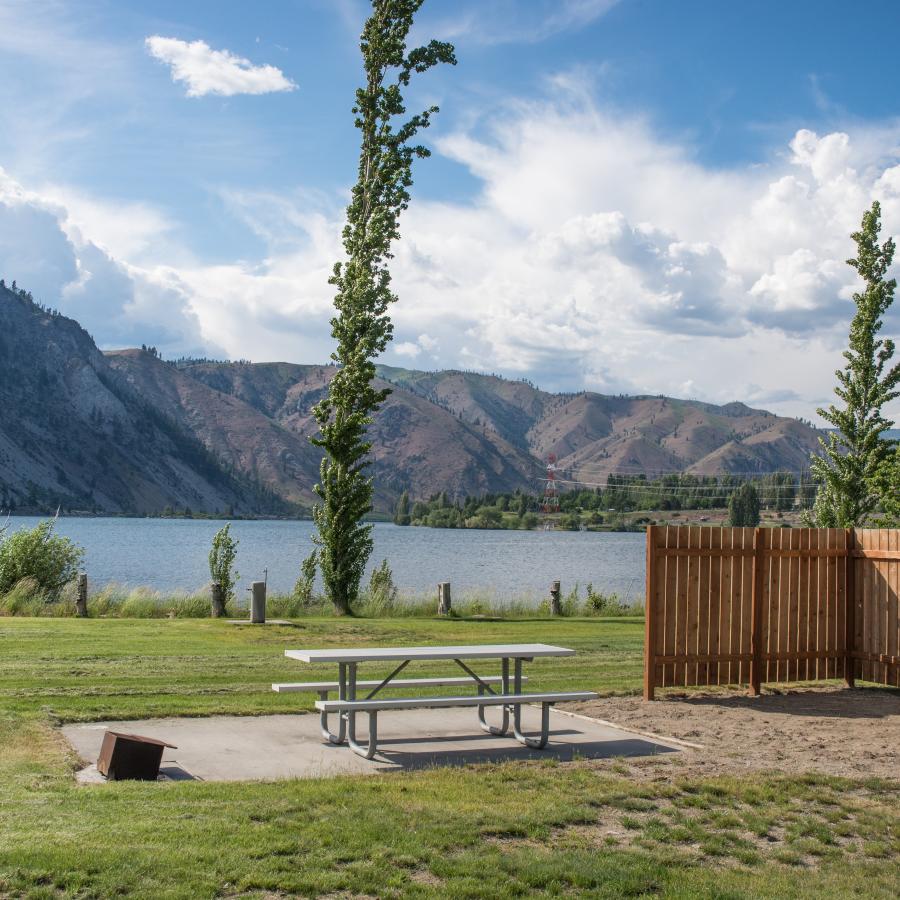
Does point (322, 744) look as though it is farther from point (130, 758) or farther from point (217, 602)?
point (217, 602)

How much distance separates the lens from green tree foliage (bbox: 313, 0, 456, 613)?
24.4m

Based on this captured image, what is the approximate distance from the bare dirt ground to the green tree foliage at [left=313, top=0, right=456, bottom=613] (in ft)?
42.5

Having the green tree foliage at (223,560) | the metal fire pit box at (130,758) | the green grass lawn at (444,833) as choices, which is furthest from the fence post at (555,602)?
the metal fire pit box at (130,758)

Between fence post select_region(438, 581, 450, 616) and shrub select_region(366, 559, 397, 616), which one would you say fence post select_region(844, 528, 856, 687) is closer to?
fence post select_region(438, 581, 450, 616)

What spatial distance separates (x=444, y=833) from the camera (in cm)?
611

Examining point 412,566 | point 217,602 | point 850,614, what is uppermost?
point 850,614

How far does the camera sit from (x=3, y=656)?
44.0 ft

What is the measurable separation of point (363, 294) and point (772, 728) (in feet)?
52.9

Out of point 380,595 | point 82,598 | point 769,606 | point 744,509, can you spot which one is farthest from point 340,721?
point 744,509

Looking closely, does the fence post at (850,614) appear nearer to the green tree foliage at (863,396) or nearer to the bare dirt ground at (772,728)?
the bare dirt ground at (772,728)

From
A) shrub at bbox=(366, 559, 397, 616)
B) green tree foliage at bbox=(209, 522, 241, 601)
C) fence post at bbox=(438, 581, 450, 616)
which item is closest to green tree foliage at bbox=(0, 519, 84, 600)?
green tree foliage at bbox=(209, 522, 241, 601)

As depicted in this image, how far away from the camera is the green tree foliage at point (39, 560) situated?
76.3 ft

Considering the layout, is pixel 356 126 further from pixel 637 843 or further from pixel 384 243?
pixel 637 843

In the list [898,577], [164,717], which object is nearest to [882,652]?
[898,577]
